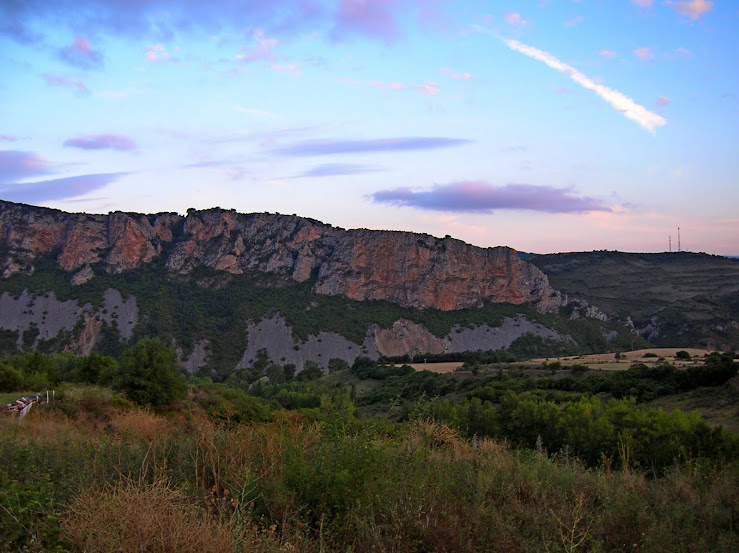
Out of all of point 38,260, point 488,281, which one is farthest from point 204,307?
point 488,281

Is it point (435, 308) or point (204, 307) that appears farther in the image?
point (435, 308)

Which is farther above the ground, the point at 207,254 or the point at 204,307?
the point at 207,254

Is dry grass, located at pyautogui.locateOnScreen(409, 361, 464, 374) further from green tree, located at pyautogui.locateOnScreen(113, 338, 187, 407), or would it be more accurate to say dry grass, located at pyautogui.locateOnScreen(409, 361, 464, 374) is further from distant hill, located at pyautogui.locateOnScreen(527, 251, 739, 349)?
green tree, located at pyautogui.locateOnScreen(113, 338, 187, 407)

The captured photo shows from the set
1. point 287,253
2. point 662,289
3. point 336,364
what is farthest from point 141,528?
point 662,289

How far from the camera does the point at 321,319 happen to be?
96438 mm

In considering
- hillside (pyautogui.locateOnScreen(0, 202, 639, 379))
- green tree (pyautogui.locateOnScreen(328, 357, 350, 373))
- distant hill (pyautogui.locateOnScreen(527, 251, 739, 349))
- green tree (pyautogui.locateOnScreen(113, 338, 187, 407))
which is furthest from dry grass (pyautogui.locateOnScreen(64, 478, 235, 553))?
distant hill (pyautogui.locateOnScreen(527, 251, 739, 349))

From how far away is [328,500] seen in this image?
16.5 feet

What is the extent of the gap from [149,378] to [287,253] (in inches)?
3438

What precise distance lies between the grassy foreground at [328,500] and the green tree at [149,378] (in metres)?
15.4

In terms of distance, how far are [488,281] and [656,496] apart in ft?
367

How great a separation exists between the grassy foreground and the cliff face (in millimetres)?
97338

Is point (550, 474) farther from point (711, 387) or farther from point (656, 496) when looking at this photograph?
point (711, 387)

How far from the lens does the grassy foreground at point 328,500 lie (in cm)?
400

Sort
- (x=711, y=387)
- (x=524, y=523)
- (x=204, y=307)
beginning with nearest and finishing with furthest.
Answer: (x=524, y=523), (x=711, y=387), (x=204, y=307)
